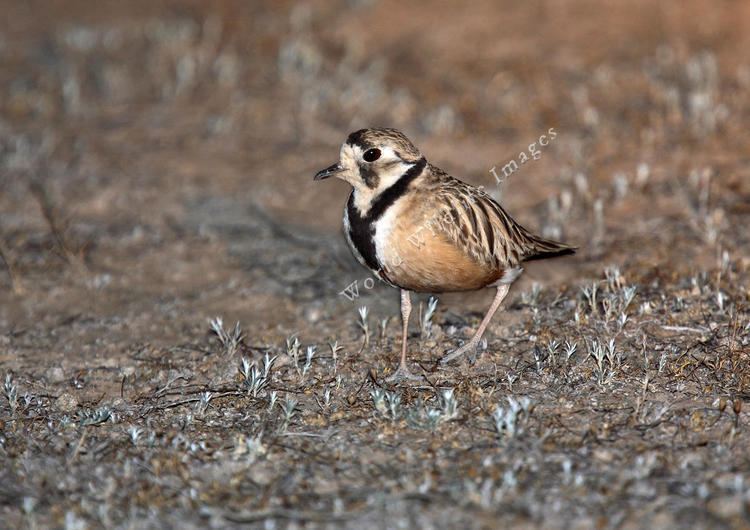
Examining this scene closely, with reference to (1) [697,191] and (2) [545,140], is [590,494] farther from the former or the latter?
(2) [545,140]

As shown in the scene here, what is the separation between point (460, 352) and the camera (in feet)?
19.1

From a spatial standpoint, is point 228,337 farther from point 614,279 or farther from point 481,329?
point 614,279

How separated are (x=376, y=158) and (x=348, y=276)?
177cm

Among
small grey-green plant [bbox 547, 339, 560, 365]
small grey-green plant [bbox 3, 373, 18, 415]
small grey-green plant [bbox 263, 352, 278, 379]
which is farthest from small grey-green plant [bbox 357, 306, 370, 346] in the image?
small grey-green plant [bbox 3, 373, 18, 415]

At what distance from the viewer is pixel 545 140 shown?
9406 millimetres

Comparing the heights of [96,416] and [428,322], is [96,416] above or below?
below

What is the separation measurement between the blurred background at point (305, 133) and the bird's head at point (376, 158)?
4.12 feet

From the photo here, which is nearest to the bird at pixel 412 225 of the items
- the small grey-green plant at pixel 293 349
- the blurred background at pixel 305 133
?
the small grey-green plant at pixel 293 349

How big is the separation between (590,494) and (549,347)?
1.40m

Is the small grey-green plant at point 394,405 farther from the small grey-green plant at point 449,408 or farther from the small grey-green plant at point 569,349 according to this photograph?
the small grey-green plant at point 569,349

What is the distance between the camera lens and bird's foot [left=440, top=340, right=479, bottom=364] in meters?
5.82

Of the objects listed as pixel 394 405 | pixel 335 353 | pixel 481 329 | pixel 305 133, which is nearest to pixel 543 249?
pixel 481 329

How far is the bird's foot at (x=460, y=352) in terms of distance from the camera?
582cm

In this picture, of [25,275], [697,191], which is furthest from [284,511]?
[697,191]
